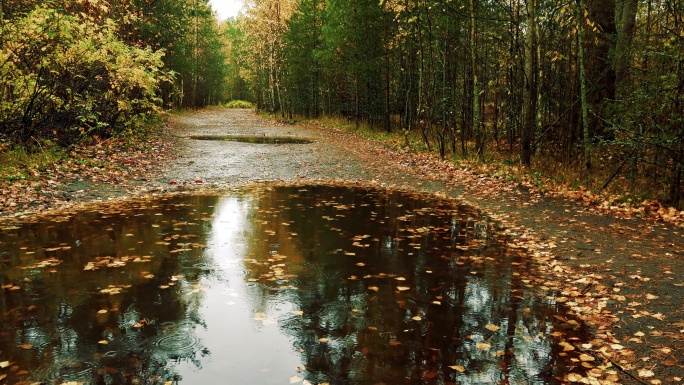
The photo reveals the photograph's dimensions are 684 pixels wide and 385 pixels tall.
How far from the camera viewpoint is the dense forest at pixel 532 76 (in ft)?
32.5

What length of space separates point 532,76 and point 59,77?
550 inches

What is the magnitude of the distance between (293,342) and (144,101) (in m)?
18.0

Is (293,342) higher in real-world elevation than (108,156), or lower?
lower

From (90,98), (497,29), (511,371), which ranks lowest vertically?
(511,371)

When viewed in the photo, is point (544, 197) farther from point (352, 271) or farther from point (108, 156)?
point (108, 156)

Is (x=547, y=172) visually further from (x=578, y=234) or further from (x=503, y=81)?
(x=503, y=81)

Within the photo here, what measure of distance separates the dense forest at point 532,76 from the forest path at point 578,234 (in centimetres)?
167

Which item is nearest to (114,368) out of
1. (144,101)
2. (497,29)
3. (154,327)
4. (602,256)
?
(154,327)

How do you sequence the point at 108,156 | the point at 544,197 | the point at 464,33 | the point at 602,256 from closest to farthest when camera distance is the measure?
the point at 602,256 < the point at 544,197 < the point at 108,156 < the point at 464,33

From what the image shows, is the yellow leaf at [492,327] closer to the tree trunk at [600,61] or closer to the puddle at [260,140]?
the tree trunk at [600,61]

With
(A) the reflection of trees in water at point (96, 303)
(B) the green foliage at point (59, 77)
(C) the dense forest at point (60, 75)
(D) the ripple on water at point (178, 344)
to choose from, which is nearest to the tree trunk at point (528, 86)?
(A) the reflection of trees in water at point (96, 303)

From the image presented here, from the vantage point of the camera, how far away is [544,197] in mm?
11352

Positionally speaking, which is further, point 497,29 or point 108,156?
point 497,29

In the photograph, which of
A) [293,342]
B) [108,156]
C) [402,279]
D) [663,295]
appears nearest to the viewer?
[293,342]
